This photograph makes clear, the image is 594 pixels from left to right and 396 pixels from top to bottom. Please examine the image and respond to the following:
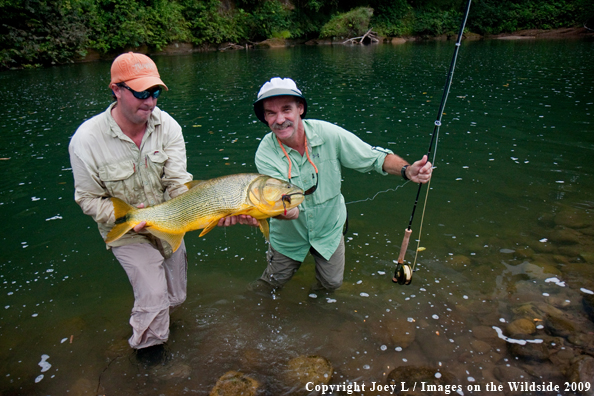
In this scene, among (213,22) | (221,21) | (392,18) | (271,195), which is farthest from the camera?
(392,18)

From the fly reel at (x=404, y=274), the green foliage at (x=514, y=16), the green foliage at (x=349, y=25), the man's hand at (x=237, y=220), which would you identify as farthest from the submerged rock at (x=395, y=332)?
the green foliage at (x=514, y=16)

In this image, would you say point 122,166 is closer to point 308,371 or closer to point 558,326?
point 308,371

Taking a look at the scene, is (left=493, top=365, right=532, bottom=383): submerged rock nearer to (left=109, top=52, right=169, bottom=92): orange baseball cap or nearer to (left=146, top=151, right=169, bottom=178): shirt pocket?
(left=146, top=151, right=169, bottom=178): shirt pocket

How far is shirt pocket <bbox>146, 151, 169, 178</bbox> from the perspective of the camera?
3.64 metres

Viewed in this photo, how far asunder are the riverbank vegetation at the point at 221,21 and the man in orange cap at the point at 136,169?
28.3 m

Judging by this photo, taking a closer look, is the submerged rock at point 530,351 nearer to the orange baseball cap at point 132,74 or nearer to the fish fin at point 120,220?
the fish fin at point 120,220

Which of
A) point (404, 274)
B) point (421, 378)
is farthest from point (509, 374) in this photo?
point (404, 274)

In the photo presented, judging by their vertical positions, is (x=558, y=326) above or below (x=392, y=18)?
below

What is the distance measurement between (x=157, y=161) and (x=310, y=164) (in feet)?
4.79

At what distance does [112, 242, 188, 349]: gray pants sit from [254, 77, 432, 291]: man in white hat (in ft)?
4.09

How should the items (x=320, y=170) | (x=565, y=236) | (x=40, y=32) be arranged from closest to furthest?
(x=320, y=170), (x=565, y=236), (x=40, y=32)

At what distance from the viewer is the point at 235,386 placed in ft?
12.3

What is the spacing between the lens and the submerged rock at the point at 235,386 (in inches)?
146

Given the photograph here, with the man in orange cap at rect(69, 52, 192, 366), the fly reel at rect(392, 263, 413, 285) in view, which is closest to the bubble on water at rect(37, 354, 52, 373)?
the man in orange cap at rect(69, 52, 192, 366)
